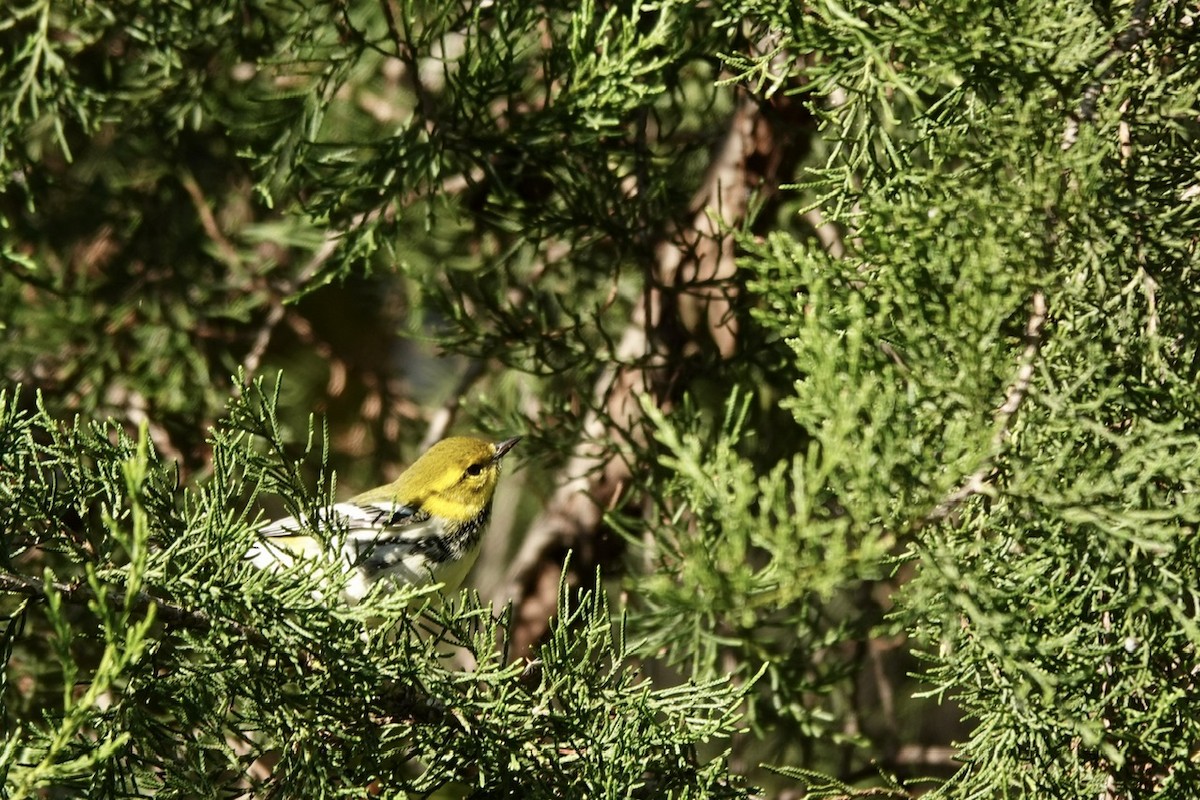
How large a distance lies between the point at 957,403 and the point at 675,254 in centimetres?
160

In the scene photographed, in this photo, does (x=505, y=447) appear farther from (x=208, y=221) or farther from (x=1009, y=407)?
(x=1009, y=407)

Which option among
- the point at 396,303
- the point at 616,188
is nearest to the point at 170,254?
the point at 396,303

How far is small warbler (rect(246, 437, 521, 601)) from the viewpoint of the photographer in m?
2.91

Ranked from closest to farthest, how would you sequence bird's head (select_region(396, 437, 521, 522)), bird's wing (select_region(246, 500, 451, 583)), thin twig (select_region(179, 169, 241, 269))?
1. bird's wing (select_region(246, 500, 451, 583))
2. bird's head (select_region(396, 437, 521, 522))
3. thin twig (select_region(179, 169, 241, 269))

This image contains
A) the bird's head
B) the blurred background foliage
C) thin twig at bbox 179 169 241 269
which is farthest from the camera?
thin twig at bbox 179 169 241 269

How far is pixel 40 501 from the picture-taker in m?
1.64

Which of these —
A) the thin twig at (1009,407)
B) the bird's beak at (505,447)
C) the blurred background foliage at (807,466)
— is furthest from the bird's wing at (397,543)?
the thin twig at (1009,407)

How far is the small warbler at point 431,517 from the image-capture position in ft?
9.56

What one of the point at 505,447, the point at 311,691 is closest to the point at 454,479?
the point at 505,447

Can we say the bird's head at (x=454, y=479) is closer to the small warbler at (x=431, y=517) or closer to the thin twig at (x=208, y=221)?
the small warbler at (x=431, y=517)

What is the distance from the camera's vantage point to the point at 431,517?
3.07 m

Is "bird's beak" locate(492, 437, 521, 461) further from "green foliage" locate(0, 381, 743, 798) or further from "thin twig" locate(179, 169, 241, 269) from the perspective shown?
"green foliage" locate(0, 381, 743, 798)

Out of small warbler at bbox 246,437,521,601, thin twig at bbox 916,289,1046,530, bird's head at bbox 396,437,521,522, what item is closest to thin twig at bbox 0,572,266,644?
thin twig at bbox 916,289,1046,530

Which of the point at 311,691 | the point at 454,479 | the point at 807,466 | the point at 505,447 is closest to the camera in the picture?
the point at 807,466
